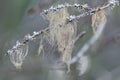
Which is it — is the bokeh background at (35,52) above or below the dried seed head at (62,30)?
above

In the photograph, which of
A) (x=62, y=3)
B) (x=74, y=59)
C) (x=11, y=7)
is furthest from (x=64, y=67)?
(x=62, y=3)

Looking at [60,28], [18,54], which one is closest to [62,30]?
[60,28]

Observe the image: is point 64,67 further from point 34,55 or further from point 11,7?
point 11,7

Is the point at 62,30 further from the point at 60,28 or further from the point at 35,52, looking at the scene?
the point at 35,52

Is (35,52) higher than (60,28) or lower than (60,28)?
higher

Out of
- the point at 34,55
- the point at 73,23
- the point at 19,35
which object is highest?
the point at 19,35

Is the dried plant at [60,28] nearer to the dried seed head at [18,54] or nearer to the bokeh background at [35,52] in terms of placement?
the dried seed head at [18,54]

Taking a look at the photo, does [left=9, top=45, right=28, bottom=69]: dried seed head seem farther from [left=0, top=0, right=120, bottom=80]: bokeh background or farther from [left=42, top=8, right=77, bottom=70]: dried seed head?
[left=0, top=0, right=120, bottom=80]: bokeh background

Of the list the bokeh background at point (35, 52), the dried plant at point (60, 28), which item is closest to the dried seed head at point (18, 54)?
the dried plant at point (60, 28)

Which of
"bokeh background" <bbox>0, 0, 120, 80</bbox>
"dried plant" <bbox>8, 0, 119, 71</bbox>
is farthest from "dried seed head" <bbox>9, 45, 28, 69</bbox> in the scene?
"bokeh background" <bbox>0, 0, 120, 80</bbox>
